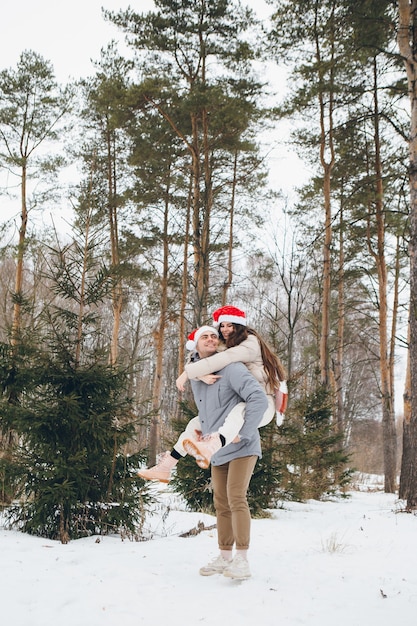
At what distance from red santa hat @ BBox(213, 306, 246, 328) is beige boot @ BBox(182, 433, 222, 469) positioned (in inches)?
35.0

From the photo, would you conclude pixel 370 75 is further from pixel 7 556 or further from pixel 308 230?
pixel 7 556

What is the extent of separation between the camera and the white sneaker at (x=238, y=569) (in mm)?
3459

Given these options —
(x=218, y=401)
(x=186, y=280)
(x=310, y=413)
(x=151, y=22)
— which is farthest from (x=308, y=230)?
(x=218, y=401)

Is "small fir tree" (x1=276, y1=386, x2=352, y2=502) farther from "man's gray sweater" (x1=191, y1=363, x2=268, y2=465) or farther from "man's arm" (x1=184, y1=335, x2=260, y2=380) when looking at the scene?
"man's arm" (x1=184, y1=335, x2=260, y2=380)

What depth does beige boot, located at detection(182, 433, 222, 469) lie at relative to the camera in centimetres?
347

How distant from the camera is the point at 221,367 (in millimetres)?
3680

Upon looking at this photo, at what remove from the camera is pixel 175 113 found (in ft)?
45.3

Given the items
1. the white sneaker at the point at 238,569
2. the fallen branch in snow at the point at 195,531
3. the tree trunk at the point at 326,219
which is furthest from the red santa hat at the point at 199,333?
the tree trunk at the point at 326,219

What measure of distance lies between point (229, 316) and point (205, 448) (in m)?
1.02

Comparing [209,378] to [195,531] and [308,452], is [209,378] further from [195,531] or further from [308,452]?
[308,452]

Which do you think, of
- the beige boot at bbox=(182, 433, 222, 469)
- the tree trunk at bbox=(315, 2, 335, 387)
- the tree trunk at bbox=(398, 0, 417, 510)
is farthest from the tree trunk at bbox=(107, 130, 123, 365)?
the beige boot at bbox=(182, 433, 222, 469)

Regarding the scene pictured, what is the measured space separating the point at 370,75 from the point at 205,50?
15.0ft

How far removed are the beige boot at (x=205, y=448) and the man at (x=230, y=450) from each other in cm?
1

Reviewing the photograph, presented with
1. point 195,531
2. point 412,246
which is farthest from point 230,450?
point 412,246
